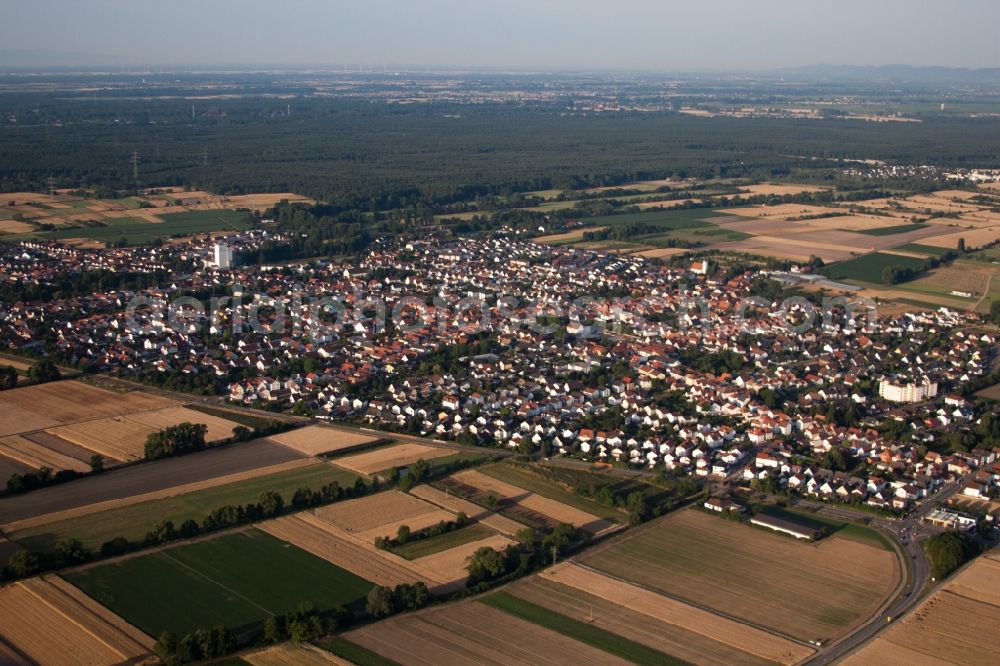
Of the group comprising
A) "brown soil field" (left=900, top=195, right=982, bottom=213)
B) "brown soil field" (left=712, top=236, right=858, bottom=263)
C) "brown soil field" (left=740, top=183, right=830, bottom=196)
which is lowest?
"brown soil field" (left=712, top=236, right=858, bottom=263)

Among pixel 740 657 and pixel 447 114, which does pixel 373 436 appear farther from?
pixel 447 114

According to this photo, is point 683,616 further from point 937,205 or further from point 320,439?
point 937,205

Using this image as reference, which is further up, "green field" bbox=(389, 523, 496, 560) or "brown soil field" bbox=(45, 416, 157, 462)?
"brown soil field" bbox=(45, 416, 157, 462)

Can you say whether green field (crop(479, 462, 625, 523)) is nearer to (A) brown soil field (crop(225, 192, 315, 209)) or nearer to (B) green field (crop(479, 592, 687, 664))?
(B) green field (crop(479, 592, 687, 664))

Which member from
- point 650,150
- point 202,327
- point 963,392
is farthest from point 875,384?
point 650,150

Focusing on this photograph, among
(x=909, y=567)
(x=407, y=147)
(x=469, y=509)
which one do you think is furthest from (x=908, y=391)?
(x=407, y=147)

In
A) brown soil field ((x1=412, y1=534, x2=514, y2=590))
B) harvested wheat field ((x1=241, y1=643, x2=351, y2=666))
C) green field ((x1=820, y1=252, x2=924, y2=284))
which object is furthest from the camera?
green field ((x1=820, y1=252, x2=924, y2=284))

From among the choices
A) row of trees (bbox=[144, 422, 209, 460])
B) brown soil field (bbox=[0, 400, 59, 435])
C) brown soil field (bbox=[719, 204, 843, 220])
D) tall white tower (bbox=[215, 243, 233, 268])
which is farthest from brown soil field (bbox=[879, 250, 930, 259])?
brown soil field (bbox=[0, 400, 59, 435])

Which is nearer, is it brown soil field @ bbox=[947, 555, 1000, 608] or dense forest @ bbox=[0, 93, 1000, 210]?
brown soil field @ bbox=[947, 555, 1000, 608]

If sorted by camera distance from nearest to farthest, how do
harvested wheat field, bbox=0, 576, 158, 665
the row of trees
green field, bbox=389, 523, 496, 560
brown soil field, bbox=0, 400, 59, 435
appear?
harvested wheat field, bbox=0, 576, 158, 665 → green field, bbox=389, 523, 496, 560 → the row of trees → brown soil field, bbox=0, 400, 59, 435
